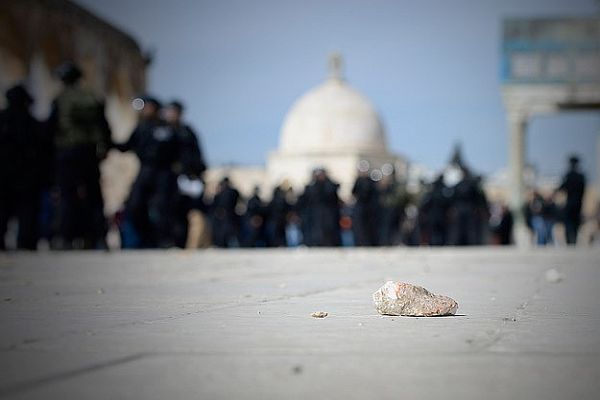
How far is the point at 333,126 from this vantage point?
89.6 meters

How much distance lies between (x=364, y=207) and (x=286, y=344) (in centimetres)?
1509

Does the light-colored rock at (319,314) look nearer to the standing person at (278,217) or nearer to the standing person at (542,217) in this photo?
the standing person at (278,217)

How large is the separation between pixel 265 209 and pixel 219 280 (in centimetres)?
1741

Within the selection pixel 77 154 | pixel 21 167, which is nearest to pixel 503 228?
pixel 21 167

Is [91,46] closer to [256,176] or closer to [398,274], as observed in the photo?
[398,274]

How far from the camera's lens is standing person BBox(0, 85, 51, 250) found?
10.8 meters

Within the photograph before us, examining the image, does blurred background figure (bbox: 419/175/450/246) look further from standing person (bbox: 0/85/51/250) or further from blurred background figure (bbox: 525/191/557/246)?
standing person (bbox: 0/85/51/250)

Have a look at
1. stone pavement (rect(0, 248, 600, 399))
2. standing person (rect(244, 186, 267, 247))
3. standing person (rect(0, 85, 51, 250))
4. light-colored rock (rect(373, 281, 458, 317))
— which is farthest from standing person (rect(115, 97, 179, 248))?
standing person (rect(244, 186, 267, 247))

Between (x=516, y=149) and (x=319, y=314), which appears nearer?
(x=319, y=314)

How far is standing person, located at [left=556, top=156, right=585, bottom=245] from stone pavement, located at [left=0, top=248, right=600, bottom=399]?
42.1 ft

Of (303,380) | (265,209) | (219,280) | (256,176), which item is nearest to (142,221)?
(219,280)

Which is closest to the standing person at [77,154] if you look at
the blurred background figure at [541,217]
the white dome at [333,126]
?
the blurred background figure at [541,217]

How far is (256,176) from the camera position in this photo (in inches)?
3885

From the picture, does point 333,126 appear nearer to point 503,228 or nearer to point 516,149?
point 516,149
